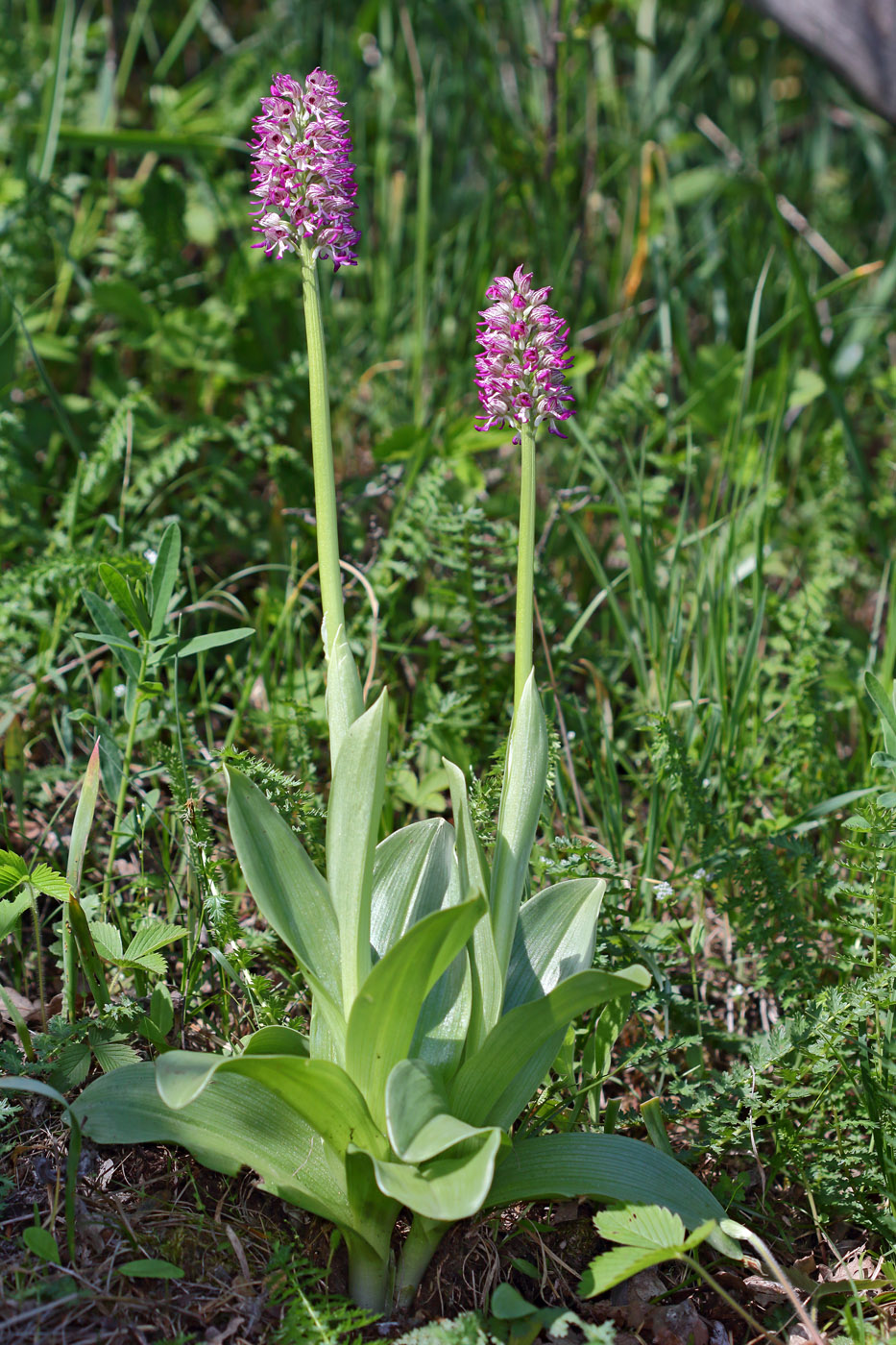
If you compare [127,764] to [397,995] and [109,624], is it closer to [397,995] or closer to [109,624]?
[109,624]

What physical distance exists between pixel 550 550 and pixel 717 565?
0.58 meters

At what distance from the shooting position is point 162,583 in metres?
1.79

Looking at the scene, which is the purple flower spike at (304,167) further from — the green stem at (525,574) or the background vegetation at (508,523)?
the background vegetation at (508,523)

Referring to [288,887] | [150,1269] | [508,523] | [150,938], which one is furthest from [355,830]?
[508,523]

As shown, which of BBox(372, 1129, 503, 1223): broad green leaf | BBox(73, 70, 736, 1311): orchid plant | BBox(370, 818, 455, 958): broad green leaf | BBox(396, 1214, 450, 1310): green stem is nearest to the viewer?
BBox(372, 1129, 503, 1223): broad green leaf

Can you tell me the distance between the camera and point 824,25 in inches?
126

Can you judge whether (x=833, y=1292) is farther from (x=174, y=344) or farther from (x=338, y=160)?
(x=174, y=344)

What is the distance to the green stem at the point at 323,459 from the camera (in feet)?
4.58

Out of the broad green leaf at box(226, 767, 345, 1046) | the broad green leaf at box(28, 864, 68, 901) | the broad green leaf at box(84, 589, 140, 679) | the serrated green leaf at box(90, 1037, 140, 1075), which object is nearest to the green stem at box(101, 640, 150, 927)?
the broad green leaf at box(84, 589, 140, 679)

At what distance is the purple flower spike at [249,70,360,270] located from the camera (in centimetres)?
133

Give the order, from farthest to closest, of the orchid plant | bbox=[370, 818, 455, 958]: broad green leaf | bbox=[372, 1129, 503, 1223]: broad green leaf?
bbox=[370, 818, 455, 958]: broad green leaf < the orchid plant < bbox=[372, 1129, 503, 1223]: broad green leaf

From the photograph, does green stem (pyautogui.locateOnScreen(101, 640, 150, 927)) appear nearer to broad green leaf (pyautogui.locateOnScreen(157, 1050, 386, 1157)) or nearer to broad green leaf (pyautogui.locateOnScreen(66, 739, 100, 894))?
broad green leaf (pyautogui.locateOnScreen(66, 739, 100, 894))

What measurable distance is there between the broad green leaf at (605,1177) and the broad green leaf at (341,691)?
63 cm

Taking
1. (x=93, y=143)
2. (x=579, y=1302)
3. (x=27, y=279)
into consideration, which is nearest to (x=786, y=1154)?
(x=579, y=1302)
